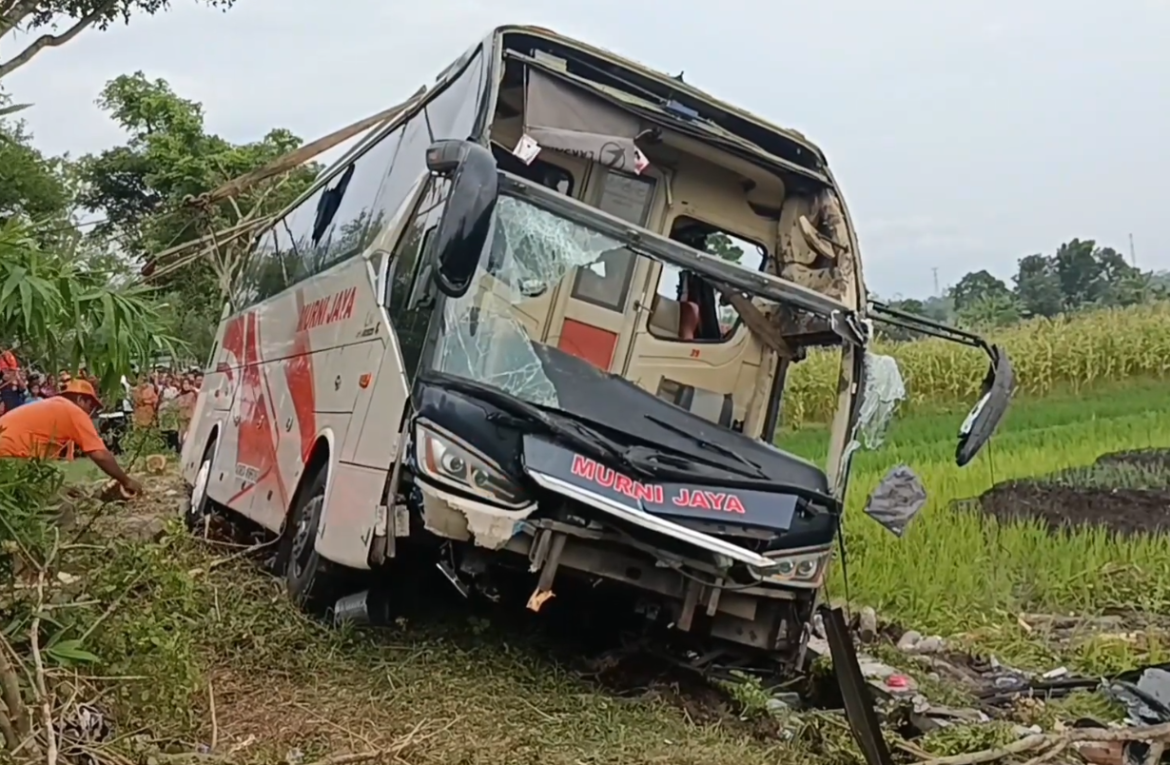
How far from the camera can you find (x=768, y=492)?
513 cm

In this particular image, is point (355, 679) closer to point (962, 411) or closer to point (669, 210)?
point (669, 210)

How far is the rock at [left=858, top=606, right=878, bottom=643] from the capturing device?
7.14 meters

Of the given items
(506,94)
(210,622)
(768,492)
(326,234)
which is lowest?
(210,622)

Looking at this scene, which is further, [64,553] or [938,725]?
[938,725]

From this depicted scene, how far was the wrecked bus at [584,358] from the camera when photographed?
4.85 metres

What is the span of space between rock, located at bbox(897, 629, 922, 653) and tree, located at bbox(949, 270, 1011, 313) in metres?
31.5

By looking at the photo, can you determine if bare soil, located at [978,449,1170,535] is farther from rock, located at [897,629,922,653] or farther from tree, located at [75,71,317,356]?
tree, located at [75,71,317,356]

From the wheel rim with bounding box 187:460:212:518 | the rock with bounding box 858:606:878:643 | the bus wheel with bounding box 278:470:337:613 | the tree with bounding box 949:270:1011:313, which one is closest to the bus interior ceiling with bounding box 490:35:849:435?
the rock with bounding box 858:606:878:643

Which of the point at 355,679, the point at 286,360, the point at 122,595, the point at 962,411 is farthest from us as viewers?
the point at 962,411

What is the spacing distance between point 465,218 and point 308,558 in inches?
92.8

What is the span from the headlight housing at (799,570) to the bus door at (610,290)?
5.00ft

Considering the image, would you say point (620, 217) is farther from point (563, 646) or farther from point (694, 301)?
point (563, 646)

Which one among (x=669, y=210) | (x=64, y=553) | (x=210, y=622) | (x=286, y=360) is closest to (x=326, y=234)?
(x=286, y=360)

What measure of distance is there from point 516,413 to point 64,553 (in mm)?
1834
